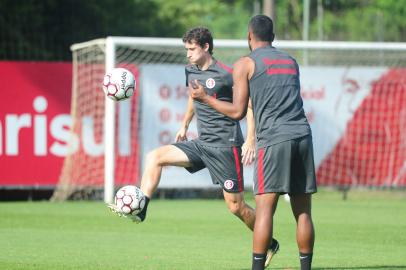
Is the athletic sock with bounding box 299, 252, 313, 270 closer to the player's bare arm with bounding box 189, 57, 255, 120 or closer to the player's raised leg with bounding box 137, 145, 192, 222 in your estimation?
the player's bare arm with bounding box 189, 57, 255, 120

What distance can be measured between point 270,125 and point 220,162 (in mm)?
2157

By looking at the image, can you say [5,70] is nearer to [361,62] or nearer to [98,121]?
[98,121]

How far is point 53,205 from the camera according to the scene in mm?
19391

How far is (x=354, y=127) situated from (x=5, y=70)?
24.1 feet

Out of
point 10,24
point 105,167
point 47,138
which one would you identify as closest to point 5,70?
point 47,138

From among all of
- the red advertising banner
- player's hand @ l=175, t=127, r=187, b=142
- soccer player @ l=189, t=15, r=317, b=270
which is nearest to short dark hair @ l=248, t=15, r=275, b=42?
soccer player @ l=189, t=15, r=317, b=270

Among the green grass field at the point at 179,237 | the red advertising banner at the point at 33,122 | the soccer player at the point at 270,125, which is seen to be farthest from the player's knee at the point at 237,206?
the red advertising banner at the point at 33,122

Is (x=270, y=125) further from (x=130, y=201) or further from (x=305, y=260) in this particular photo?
(x=130, y=201)

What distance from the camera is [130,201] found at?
1034cm

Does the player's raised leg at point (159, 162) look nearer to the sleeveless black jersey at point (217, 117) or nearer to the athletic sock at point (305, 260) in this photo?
the sleeveless black jersey at point (217, 117)

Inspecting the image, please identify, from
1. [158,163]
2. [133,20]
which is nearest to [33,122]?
[158,163]

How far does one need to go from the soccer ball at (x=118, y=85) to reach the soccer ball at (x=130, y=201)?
53.4 inches

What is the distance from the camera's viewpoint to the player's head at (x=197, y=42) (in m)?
11.2

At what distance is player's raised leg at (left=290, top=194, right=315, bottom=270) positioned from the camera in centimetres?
924
